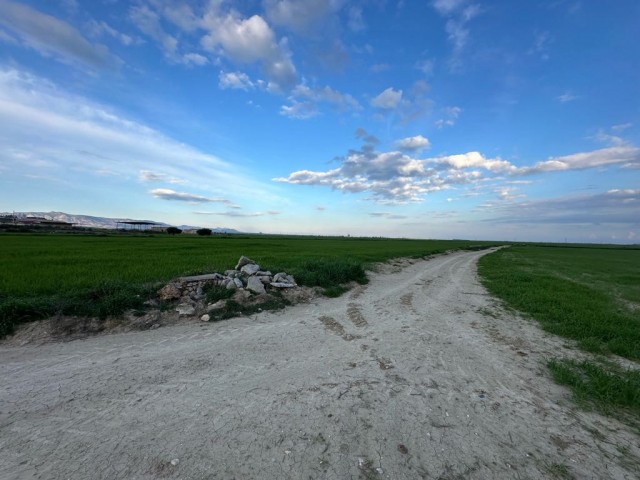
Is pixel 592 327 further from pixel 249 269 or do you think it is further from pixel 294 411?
pixel 249 269

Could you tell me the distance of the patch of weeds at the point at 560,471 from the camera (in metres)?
2.96

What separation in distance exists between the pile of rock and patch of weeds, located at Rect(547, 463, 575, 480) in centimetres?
793

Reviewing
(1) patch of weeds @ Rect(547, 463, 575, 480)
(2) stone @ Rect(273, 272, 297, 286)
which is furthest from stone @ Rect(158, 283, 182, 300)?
(1) patch of weeds @ Rect(547, 463, 575, 480)

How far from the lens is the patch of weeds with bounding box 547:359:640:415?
169 inches

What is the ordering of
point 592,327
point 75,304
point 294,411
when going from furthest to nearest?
1. point 592,327
2. point 75,304
3. point 294,411

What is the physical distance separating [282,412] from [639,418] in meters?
4.91

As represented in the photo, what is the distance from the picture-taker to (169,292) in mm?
8898

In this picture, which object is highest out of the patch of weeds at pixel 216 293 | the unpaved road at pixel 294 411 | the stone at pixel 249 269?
the stone at pixel 249 269

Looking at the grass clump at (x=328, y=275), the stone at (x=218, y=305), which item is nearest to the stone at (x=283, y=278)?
the grass clump at (x=328, y=275)

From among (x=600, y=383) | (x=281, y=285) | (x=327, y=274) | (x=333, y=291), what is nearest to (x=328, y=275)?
(x=327, y=274)

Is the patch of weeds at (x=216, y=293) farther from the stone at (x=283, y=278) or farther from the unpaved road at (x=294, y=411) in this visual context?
the unpaved road at (x=294, y=411)

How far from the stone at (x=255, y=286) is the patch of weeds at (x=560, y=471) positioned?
8112 millimetres

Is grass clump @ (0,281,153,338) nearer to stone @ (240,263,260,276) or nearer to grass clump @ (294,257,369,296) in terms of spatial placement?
stone @ (240,263,260,276)

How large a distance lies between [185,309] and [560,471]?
325 inches
